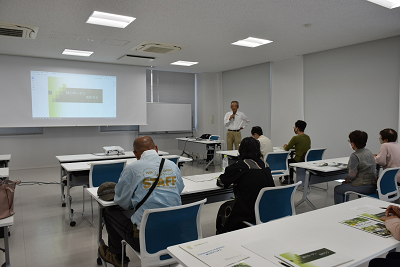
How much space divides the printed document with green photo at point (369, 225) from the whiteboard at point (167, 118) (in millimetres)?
8213

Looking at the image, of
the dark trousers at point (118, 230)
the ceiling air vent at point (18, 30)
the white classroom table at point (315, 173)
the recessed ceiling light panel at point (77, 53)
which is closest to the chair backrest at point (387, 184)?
the white classroom table at point (315, 173)

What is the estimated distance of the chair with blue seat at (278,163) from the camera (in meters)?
4.73

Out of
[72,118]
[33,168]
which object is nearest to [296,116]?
[72,118]

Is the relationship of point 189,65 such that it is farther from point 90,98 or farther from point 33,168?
point 33,168

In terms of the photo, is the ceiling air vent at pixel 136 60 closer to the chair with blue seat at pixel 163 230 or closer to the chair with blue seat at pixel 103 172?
the chair with blue seat at pixel 103 172

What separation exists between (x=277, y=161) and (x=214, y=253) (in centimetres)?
366

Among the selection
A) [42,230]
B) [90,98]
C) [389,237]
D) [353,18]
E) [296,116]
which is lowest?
[42,230]

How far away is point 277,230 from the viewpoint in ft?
5.53

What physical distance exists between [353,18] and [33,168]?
321 inches

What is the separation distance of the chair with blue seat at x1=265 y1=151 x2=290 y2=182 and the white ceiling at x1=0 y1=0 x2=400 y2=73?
215cm

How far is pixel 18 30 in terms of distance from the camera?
502cm

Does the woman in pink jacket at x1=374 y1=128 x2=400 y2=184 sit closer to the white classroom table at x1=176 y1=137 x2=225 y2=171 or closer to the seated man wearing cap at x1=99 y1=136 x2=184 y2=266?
the seated man wearing cap at x1=99 y1=136 x2=184 y2=266

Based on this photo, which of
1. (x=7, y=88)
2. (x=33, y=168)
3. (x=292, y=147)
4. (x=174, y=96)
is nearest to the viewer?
(x=292, y=147)

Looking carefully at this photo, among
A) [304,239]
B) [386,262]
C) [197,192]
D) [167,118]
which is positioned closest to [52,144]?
[167,118]
